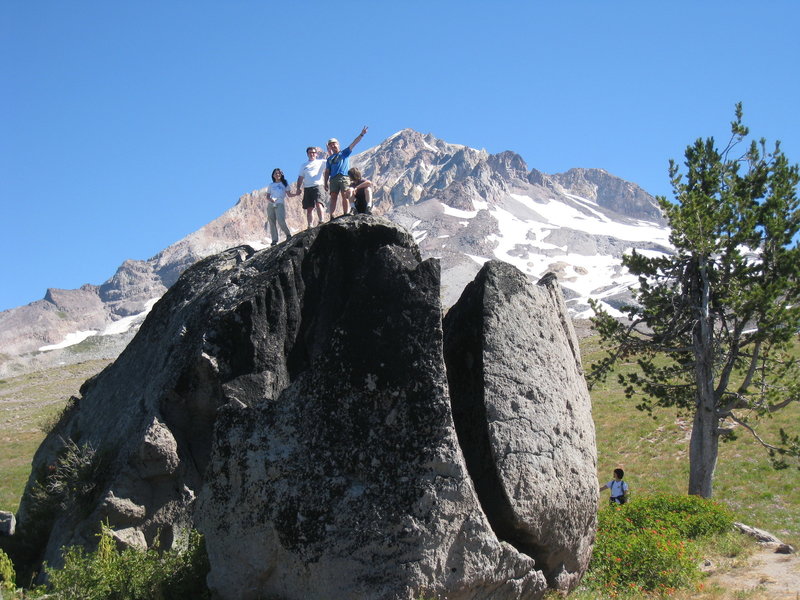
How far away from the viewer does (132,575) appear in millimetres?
10320

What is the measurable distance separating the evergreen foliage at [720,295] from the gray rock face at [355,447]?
424 inches

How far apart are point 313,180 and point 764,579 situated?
42.0 feet

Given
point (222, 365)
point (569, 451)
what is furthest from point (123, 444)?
point (569, 451)

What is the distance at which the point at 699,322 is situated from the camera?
24.0 m

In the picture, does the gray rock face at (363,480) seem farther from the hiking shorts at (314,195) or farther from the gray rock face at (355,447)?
the hiking shorts at (314,195)

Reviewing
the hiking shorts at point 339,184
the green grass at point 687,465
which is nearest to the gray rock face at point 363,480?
the hiking shorts at point 339,184

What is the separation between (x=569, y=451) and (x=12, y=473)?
148ft

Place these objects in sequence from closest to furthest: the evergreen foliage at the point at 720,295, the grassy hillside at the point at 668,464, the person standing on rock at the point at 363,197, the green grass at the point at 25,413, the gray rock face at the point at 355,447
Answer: the gray rock face at the point at 355,447
the person standing on rock at the point at 363,197
the evergreen foliage at the point at 720,295
the grassy hillside at the point at 668,464
the green grass at the point at 25,413

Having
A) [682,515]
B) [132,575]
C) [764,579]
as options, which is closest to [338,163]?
[132,575]

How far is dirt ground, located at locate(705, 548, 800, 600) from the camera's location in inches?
523

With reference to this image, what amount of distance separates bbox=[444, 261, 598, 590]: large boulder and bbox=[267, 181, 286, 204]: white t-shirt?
7.25 m

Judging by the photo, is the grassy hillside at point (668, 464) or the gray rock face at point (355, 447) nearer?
the gray rock face at point (355, 447)

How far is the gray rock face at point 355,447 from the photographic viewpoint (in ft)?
31.3

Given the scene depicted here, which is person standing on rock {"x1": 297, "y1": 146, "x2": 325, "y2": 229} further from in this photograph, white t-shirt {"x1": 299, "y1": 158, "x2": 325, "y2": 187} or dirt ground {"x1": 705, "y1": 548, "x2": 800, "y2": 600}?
dirt ground {"x1": 705, "y1": 548, "x2": 800, "y2": 600}
